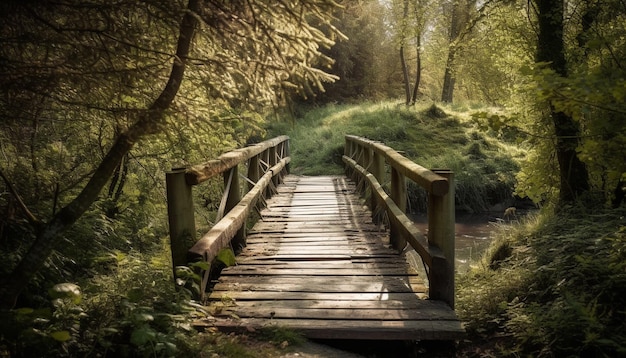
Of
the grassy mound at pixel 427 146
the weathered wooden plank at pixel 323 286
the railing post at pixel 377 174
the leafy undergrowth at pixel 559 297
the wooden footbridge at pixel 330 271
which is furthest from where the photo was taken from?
the grassy mound at pixel 427 146

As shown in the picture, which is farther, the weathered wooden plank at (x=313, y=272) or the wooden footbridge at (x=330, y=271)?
the weathered wooden plank at (x=313, y=272)

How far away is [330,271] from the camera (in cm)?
457

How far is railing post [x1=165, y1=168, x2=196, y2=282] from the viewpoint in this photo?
3.50m

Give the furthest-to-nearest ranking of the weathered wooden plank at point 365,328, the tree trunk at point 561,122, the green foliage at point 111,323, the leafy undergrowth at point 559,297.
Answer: the tree trunk at point 561,122 < the weathered wooden plank at point 365,328 < the leafy undergrowth at point 559,297 < the green foliage at point 111,323

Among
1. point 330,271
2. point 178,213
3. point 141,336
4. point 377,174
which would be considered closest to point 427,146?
point 377,174

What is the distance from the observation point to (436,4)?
827 inches

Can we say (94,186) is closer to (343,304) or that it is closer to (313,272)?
(343,304)

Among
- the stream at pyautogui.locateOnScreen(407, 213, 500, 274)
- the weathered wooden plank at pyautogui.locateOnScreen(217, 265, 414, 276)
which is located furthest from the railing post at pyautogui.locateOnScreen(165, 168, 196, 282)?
the stream at pyautogui.locateOnScreen(407, 213, 500, 274)

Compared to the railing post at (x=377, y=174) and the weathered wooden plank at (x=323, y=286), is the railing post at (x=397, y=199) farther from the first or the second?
the railing post at (x=377, y=174)

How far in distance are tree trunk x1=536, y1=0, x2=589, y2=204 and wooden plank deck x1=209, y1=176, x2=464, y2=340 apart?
7.16 feet

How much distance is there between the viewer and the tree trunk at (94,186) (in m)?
2.46

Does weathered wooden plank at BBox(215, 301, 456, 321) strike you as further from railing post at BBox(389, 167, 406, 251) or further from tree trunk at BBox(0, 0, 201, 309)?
railing post at BBox(389, 167, 406, 251)

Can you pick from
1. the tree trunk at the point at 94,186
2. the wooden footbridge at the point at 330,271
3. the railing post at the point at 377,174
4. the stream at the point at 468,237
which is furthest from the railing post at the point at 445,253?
the stream at the point at 468,237

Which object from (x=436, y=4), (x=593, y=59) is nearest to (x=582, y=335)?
(x=593, y=59)
